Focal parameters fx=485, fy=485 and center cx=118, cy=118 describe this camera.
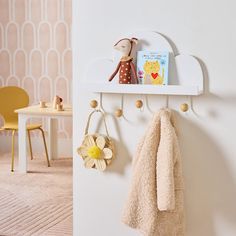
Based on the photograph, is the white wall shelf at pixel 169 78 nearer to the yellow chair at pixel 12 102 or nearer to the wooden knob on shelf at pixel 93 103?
the wooden knob on shelf at pixel 93 103

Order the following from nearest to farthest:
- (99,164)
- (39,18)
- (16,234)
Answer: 1. (99,164)
2. (16,234)
3. (39,18)

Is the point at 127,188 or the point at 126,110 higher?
the point at 126,110

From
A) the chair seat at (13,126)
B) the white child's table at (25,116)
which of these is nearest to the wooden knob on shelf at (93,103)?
the white child's table at (25,116)

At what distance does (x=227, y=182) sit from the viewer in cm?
190

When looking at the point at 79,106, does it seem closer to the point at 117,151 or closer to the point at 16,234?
the point at 117,151

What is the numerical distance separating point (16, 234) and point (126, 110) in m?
1.14

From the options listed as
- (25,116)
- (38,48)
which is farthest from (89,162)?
(38,48)

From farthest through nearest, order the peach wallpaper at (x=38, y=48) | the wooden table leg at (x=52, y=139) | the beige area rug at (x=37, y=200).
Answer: the peach wallpaper at (x=38, y=48), the wooden table leg at (x=52, y=139), the beige area rug at (x=37, y=200)

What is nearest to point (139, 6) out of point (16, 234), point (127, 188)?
point (127, 188)

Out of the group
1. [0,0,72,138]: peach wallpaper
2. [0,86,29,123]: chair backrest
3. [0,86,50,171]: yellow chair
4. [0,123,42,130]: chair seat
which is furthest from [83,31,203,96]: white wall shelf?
[0,0,72,138]: peach wallpaper

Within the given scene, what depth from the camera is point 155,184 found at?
186 cm

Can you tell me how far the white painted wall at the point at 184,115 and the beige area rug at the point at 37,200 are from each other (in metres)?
0.77

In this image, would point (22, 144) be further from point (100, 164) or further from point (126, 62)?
point (126, 62)

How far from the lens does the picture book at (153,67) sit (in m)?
1.86
